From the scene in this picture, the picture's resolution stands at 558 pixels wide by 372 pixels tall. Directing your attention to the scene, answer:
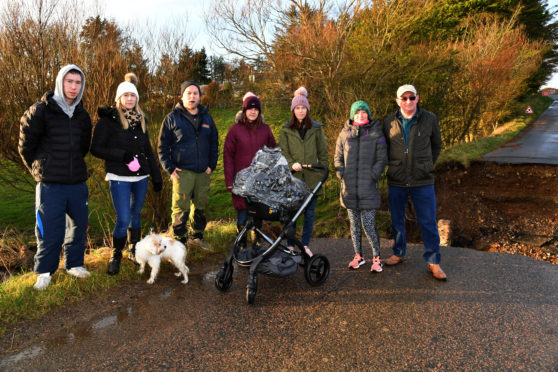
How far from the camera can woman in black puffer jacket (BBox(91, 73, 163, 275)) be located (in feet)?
13.3

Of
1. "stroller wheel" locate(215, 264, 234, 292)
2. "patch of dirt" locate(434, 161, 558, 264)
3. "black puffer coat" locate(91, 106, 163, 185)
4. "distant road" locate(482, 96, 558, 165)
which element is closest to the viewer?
"stroller wheel" locate(215, 264, 234, 292)

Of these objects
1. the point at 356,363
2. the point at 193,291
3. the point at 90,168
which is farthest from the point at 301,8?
the point at 356,363

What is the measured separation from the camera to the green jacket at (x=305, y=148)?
479 centimetres

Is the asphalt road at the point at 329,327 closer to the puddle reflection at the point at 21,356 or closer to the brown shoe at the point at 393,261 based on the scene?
the puddle reflection at the point at 21,356

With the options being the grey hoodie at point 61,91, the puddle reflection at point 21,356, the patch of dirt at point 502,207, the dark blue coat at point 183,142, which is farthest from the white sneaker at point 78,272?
the patch of dirt at point 502,207

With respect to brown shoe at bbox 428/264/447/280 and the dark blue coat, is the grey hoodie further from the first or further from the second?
brown shoe at bbox 428/264/447/280

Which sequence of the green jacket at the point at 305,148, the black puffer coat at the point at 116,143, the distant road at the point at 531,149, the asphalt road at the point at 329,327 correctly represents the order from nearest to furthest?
the asphalt road at the point at 329,327
the black puffer coat at the point at 116,143
the green jacket at the point at 305,148
the distant road at the point at 531,149

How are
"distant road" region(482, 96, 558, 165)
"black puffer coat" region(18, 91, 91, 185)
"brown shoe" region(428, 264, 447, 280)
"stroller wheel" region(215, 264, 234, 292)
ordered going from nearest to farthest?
1. "black puffer coat" region(18, 91, 91, 185)
2. "stroller wheel" region(215, 264, 234, 292)
3. "brown shoe" region(428, 264, 447, 280)
4. "distant road" region(482, 96, 558, 165)

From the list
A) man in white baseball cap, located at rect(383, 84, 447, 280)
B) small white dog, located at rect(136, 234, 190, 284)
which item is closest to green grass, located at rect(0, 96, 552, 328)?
small white dog, located at rect(136, 234, 190, 284)

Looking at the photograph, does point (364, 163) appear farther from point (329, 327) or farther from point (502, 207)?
point (502, 207)

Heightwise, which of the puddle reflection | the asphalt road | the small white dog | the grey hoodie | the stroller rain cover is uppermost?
the grey hoodie

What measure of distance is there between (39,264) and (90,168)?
3.15 meters

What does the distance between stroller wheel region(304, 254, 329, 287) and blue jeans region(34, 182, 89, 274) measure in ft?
8.66

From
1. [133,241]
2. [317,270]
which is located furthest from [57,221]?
[317,270]
